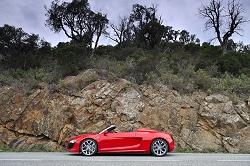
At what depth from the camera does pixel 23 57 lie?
19.3 meters

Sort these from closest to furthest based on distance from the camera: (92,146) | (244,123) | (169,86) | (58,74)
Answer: (92,146), (244,123), (169,86), (58,74)

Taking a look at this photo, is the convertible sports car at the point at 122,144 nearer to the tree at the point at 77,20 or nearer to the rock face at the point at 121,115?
the rock face at the point at 121,115

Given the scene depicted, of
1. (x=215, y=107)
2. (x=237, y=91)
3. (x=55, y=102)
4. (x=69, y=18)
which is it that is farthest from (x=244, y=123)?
(x=69, y=18)

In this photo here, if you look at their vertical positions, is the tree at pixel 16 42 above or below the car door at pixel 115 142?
above

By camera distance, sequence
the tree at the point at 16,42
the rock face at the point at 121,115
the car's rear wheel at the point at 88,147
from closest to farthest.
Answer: the car's rear wheel at the point at 88,147
the rock face at the point at 121,115
the tree at the point at 16,42

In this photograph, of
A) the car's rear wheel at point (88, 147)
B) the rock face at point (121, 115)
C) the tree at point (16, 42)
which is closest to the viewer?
the car's rear wheel at point (88, 147)

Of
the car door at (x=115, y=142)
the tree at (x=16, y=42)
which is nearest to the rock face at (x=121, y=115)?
the car door at (x=115, y=142)

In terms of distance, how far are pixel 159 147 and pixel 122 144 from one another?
4.28ft

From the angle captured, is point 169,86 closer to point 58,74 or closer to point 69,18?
point 58,74

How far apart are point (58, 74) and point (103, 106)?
4.10 m

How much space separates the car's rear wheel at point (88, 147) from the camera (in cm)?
942

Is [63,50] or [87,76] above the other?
[63,50]

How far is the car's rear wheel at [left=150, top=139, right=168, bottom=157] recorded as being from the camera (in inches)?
372

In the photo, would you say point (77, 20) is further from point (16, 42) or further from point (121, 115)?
point (121, 115)
